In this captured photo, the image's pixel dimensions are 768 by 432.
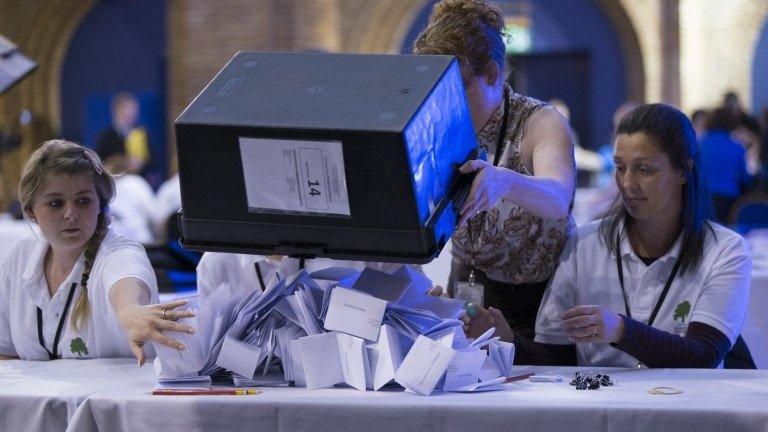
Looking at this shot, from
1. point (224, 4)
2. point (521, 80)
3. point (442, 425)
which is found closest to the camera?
point (442, 425)

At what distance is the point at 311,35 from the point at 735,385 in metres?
8.04

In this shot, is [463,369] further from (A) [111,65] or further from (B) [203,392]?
(A) [111,65]

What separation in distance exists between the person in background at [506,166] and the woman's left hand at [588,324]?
0.76ft

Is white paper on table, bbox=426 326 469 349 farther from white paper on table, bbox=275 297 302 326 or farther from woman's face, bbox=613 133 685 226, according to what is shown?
woman's face, bbox=613 133 685 226

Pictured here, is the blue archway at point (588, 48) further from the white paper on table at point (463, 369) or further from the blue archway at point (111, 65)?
the white paper on table at point (463, 369)

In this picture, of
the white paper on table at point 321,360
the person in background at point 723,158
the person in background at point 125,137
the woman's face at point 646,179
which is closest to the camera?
the white paper on table at point 321,360

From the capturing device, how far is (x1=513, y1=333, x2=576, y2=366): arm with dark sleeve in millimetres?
2658

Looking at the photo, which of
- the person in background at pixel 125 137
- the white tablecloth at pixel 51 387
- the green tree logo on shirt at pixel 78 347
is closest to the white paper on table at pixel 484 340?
the white tablecloth at pixel 51 387

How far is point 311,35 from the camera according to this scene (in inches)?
390

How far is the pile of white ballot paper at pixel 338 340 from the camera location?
2148 mm

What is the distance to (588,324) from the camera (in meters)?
2.32

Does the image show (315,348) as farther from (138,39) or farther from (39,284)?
(138,39)

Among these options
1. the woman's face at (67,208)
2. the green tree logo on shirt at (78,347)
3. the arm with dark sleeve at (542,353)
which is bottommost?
the arm with dark sleeve at (542,353)

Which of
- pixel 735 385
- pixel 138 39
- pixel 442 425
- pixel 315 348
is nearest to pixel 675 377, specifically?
pixel 735 385
